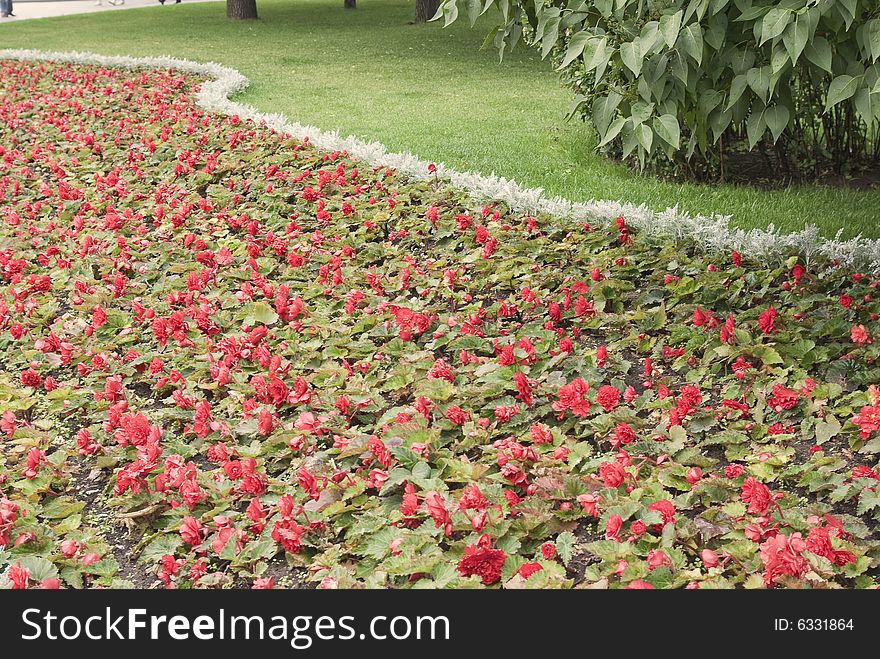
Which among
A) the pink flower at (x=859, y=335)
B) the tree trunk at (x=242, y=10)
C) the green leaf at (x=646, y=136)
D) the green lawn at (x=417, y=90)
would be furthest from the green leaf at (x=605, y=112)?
the tree trunk at (x=242, y=10)

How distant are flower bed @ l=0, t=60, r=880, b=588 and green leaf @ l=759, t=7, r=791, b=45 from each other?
1306 millimetres

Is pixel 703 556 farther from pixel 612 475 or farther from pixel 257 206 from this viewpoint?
pixel 257 206

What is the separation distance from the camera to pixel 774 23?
282 centimetres

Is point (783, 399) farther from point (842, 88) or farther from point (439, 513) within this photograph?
point (439, 513)

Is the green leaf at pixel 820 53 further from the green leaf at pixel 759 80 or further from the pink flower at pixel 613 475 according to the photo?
the pink flower at pixel 613 475

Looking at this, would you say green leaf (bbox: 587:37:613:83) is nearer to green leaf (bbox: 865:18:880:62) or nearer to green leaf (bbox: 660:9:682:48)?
→ green leaf (bbox: 660:9:682:48)

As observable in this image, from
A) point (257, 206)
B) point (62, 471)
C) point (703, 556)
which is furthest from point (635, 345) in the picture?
point (257, 206)

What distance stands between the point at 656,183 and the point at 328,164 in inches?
98.5

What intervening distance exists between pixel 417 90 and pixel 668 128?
886cm

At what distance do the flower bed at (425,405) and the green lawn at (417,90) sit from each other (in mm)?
1196

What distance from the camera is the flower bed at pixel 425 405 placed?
109 inches

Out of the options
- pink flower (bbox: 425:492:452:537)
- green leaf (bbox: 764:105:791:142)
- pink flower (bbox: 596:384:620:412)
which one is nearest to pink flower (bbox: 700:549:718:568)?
pink flower (bbox: 425:492:452:537)

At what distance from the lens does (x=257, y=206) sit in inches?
246

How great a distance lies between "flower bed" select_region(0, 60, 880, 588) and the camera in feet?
9.12
